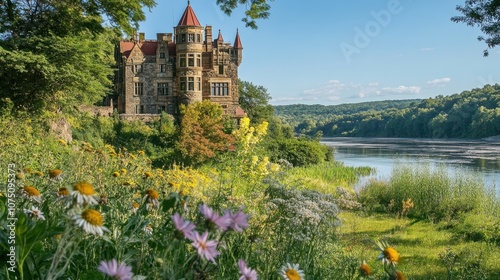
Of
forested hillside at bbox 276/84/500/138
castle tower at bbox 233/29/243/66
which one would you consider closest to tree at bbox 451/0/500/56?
castle tower at bbox 233/29/243/66

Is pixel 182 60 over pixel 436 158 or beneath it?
over

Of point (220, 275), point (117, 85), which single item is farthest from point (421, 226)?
point (117, 85)

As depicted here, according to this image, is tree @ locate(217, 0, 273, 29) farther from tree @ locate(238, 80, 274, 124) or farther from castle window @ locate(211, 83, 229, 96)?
tree @ locate(238, 80, 274, 124)

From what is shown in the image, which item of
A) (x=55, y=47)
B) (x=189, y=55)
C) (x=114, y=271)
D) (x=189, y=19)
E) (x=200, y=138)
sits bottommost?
(x=200, y=138)

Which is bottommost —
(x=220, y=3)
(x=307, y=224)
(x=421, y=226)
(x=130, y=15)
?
(x=421, y=226)

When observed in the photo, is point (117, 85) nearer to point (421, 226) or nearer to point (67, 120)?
point (67, 120)

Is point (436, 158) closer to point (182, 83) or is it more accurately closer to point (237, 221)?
point (182, 83)

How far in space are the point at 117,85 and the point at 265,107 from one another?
571 inches

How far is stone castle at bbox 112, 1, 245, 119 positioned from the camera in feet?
104

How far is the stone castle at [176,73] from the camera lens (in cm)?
3167

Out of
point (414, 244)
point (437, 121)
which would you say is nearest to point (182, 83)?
point (414, 244)

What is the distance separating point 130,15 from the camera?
13336 mm

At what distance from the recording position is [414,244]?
879 cm

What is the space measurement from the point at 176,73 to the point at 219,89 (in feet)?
10.4
